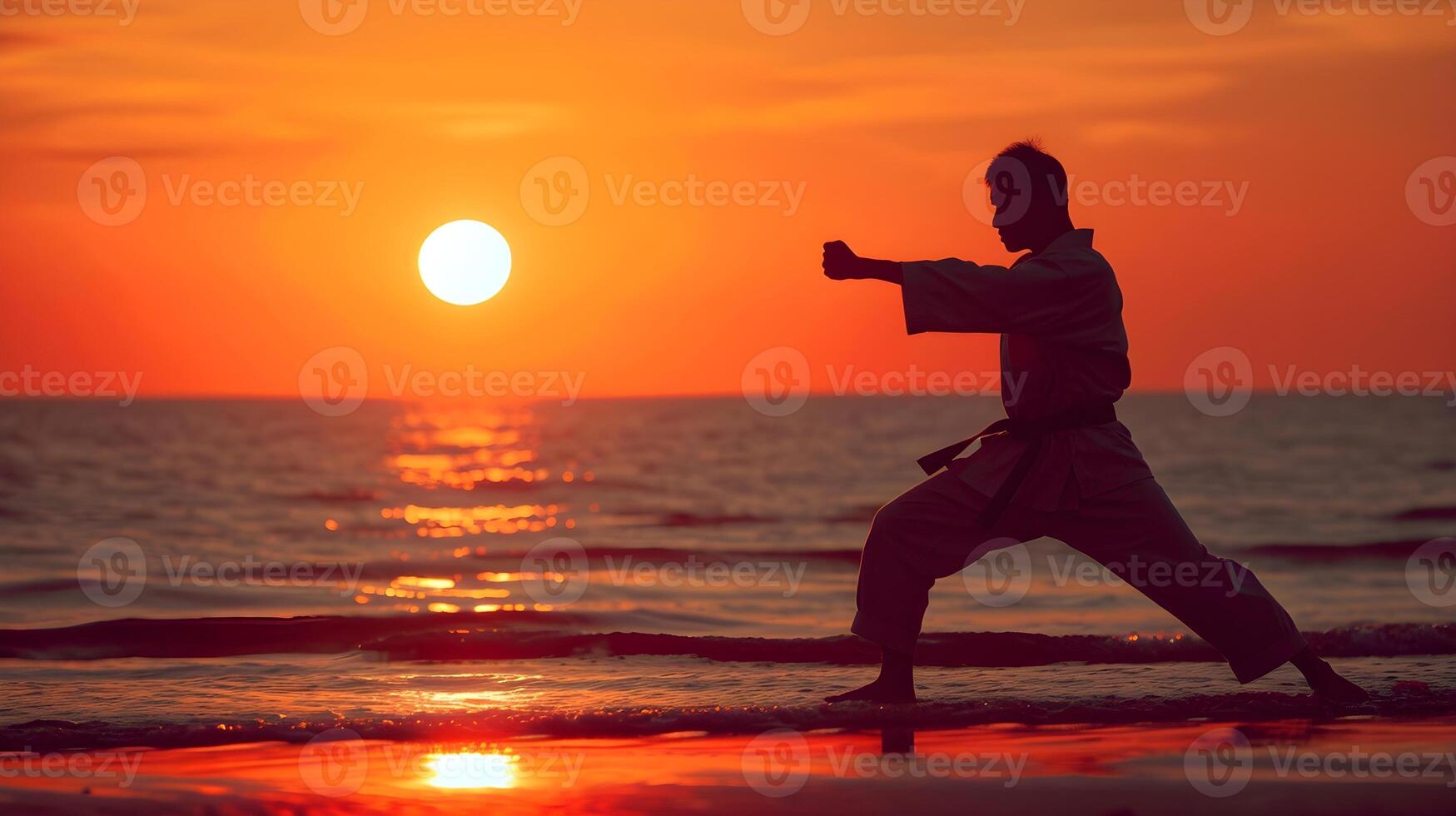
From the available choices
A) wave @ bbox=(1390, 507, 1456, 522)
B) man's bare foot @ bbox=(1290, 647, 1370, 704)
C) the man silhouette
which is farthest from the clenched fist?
wave @ bbox=(1390, 507, 1456, 522)

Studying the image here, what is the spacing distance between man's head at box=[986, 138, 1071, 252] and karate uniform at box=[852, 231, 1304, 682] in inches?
3.4

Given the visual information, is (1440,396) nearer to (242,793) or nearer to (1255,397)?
(1255,397)

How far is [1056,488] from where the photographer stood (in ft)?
15.2

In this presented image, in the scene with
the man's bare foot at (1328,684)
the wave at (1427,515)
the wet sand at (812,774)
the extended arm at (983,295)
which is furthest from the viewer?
the wave at (1427,515)

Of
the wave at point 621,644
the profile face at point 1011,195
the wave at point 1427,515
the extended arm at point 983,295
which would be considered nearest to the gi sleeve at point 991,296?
the extended arm at point 983,295

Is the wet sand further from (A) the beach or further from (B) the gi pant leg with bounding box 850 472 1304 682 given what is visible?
(B) the gi pant leg with bounding box 850 472 1304 682

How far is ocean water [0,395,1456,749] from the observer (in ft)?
18.4

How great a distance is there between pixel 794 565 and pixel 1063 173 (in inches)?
362

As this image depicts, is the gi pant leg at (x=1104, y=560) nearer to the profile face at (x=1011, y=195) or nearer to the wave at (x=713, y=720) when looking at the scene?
the wave at (x=713, y=720)

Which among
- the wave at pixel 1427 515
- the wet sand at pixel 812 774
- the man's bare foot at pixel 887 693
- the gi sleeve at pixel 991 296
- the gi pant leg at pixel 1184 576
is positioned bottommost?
the wet sand at pixel 812 774

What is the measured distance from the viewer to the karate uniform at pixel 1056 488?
452cm

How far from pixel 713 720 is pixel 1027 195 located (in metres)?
2.13

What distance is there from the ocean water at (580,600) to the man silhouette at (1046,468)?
1.70 feet

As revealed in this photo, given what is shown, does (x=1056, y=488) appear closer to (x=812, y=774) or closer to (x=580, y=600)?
(x=812, y=774)
